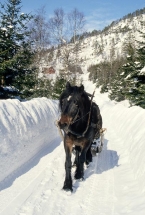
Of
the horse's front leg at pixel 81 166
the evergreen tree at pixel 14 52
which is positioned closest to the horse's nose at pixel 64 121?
the horse's front leg at pixel 81 166

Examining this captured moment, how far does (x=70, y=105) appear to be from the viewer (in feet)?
14.2

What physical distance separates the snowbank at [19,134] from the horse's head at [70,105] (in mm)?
1726

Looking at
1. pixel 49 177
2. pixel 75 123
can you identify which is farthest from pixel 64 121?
pixel 49 177

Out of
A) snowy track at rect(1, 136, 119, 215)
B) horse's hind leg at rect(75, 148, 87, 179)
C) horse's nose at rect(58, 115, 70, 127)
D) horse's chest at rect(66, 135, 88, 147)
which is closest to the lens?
snowy track at rect(1, 136, 119, 215)

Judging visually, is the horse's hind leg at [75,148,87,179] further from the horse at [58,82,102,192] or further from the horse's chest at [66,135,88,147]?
the horse's chest at [66,135,88,147]

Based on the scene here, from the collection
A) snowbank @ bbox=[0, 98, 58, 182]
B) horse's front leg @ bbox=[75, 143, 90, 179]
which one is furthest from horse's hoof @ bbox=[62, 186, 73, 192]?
snowbank @ bbox=[0, 98, 58, 182]

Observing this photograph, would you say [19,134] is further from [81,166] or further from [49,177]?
[81,166]

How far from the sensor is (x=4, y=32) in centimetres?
1277

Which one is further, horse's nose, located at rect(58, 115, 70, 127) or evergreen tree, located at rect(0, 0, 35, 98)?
evergreen tree, located at rect(0, 0, 35, 98)

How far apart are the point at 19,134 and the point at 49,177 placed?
5.41 ft

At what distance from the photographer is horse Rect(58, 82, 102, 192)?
429 centimetres

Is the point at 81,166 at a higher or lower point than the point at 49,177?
higher

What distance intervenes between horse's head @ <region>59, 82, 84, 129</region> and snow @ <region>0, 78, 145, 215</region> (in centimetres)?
129

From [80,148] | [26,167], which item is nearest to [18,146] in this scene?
[26,167]
